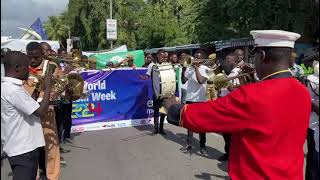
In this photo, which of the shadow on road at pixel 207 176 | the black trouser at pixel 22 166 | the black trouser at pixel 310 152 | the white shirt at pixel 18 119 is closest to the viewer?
the white shirt at pixel 18 119

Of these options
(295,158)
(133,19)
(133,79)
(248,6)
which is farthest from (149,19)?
(295,158)

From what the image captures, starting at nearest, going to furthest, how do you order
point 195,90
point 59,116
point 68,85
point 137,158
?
point 68,85 → point 137,158 → point 195,90 → point 59,116

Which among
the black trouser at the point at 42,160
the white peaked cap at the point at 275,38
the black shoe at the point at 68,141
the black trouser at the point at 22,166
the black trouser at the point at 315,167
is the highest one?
the white peaked cap at the point at 275,38

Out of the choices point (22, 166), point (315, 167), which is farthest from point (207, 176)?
point (22, 166)

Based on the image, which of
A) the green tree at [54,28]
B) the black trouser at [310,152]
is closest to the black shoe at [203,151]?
the black trouser at [310,152]

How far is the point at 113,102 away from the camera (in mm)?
11141

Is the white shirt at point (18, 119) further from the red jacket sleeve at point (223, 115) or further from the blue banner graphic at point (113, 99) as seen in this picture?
the blue banner graphic at point (113, 99)

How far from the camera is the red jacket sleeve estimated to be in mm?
2549

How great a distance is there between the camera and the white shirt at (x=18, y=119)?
396 cm

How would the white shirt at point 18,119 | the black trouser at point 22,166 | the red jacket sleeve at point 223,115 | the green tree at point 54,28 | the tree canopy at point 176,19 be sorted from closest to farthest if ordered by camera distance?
the red jacket sleeve at point 223,115
the white shirt at point 18,119
the black trouser at point 22,166
the tree canopy at point 176,19
the green tree at point 54,28

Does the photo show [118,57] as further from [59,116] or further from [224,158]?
[224,158]

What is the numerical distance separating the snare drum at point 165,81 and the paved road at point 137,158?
1005 millimetres

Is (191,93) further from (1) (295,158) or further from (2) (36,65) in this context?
(1) (295,158)

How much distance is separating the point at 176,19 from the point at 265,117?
126 ft
